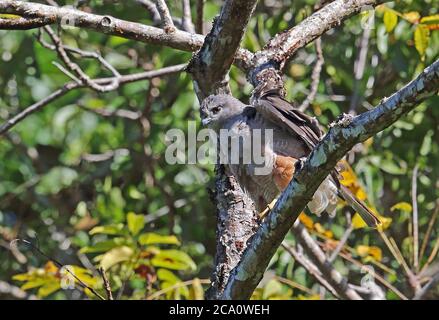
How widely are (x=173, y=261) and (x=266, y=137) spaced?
1.19 meters

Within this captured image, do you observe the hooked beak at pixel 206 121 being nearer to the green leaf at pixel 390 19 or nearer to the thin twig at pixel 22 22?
the thin twig at pixel 22 22

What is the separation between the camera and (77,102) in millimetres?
6898

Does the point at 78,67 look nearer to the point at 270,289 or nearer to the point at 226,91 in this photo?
the point at 226,91

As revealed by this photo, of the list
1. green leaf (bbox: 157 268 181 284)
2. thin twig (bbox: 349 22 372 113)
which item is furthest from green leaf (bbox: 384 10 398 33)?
green leaf (bbox: 157 268 181 284)

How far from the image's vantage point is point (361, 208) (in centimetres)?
459

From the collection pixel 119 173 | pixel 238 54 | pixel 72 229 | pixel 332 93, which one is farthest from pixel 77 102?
pixel 238 54

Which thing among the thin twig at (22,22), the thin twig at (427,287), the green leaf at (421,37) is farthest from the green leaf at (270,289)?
the thin twig at (22,22)

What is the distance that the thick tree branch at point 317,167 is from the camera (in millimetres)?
2814

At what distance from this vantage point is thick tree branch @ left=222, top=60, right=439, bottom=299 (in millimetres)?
2814

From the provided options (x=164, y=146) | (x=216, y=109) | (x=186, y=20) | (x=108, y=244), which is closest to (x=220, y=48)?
(x=216, y=109)

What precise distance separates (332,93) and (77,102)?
217cm

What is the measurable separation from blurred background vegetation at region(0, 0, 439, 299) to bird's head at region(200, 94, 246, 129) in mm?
1464
